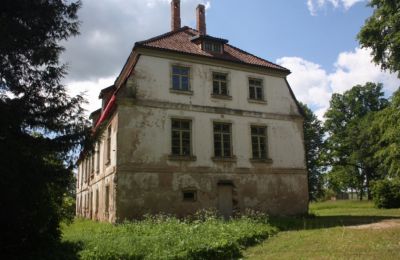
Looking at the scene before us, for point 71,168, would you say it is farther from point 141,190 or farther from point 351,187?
point 351,187

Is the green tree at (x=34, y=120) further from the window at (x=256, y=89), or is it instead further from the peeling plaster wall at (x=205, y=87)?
the window at (x=256, y=89)

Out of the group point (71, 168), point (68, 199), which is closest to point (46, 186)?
point (71, 168)

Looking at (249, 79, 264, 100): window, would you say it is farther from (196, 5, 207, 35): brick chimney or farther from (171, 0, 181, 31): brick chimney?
(171, 0, 181, 31): brick chimney

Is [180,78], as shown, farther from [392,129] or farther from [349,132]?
[349,132]

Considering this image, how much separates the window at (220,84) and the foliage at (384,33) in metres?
7.01

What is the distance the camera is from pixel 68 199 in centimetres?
1422

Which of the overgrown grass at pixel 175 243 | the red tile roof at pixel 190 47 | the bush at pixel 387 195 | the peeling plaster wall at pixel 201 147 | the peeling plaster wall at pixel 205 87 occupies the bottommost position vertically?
the overgrown grass at pixel 175 243

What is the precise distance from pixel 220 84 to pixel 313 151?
1115 inches

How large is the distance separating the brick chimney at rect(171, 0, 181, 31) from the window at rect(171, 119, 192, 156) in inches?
316

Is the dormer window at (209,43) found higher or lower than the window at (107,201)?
higher

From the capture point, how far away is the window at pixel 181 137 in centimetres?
1870

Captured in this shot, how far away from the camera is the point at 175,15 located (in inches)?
969

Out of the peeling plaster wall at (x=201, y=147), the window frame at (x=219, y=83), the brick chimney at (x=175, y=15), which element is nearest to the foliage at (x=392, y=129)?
the peeling plaster wall at (x=201, y=147)

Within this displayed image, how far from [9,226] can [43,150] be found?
84.1 inches
